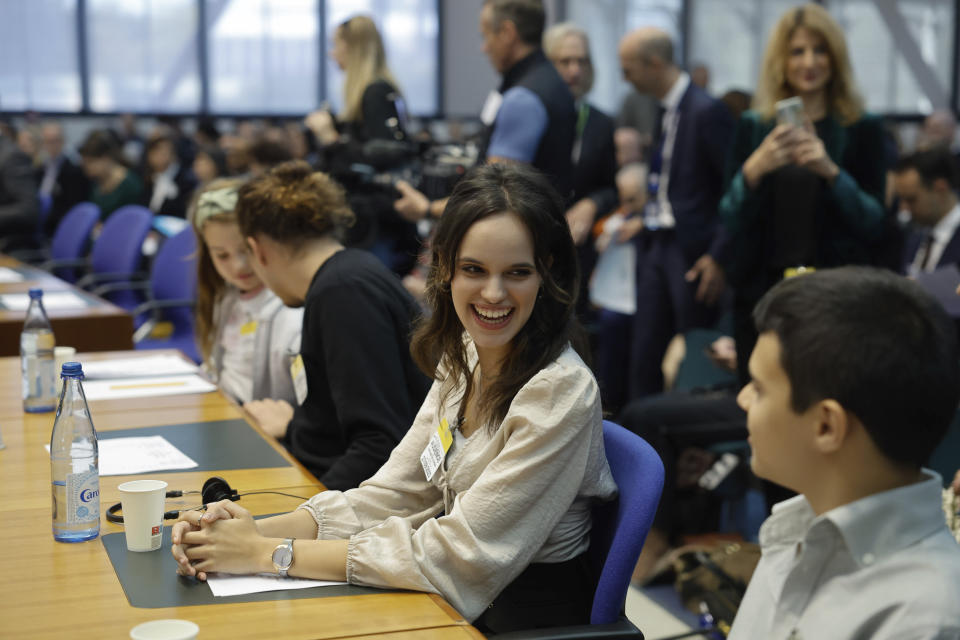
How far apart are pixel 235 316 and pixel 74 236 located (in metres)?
3.54

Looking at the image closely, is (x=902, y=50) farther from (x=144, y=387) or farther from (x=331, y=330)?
(x=331, y=330)

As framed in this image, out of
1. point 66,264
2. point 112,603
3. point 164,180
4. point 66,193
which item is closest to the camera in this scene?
point 112,603

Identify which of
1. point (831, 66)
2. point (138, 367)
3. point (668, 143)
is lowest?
point (138, 367)

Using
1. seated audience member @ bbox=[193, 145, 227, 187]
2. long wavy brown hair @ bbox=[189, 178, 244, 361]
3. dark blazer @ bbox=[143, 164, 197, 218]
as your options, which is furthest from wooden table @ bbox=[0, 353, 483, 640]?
dark blazer @ bbox=[143, 164, 197, 218]

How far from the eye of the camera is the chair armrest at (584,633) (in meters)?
1.35

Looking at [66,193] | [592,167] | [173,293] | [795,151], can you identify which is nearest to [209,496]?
[795,151]

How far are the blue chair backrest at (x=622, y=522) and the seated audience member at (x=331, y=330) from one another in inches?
20.0

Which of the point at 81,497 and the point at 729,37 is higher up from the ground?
the point at 729,37

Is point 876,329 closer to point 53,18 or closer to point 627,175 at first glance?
point 627,175

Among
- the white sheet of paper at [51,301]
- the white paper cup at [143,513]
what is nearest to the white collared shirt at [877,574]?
the white paper cup at [143,513]

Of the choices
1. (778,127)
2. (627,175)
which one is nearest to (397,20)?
(627,175)

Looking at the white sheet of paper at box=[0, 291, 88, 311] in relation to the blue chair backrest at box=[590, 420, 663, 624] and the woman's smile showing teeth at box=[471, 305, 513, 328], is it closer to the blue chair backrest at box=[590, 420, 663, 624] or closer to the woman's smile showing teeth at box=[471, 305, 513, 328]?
Answer: the woman's smile showing teeth at box=[471, 305, 513, 328]

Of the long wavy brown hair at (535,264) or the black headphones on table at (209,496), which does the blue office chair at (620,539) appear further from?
the black headphones on table at (209,496)

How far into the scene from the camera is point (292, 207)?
2.30 m
